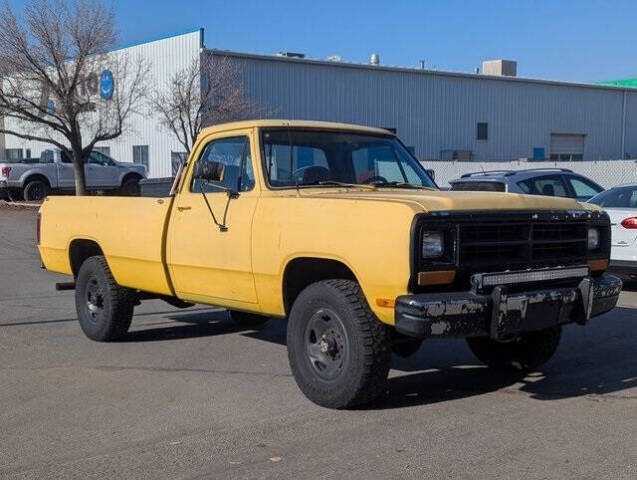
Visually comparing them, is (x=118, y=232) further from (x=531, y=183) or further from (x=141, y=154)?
(x=141, y=154)

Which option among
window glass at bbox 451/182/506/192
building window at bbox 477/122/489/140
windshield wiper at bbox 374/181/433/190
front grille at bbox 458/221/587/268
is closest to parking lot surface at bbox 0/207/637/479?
front grille at bbox 458/221/587/268

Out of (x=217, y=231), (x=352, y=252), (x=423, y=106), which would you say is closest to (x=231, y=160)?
(x=217, y=231)

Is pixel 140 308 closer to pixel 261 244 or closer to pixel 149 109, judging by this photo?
pixel 261 244

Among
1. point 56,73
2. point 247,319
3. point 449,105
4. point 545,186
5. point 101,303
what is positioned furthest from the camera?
point 449,105

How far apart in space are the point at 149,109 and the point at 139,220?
88.5 ft

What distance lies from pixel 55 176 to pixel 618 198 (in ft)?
71.4

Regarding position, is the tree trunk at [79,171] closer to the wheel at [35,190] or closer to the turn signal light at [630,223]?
the wheel at [35,190]

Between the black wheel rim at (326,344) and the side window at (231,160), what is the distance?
4.45 ft

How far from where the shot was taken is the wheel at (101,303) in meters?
8.27

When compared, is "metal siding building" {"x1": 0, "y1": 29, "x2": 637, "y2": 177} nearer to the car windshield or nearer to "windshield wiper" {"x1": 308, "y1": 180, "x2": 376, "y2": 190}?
the car windshield

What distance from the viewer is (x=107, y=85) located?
93.7ft

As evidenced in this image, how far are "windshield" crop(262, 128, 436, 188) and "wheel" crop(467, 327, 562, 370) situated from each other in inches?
58.7

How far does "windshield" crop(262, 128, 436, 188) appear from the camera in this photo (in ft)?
22.3

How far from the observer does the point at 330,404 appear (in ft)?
19.2
